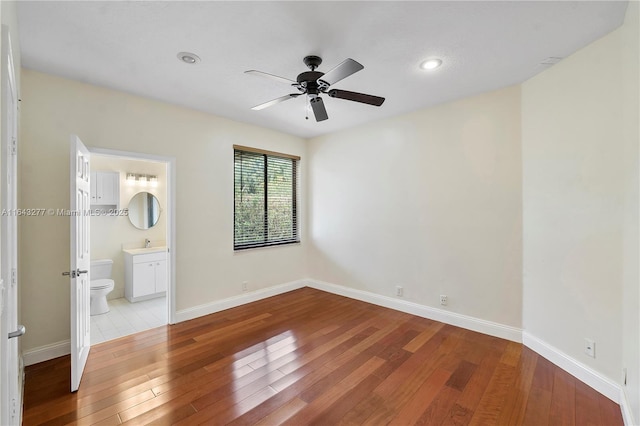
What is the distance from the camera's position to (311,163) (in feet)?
17.1

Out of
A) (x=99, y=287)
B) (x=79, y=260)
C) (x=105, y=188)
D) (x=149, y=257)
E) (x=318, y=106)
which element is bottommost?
(x=99, y=287)

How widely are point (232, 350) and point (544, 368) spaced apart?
9.33 feet

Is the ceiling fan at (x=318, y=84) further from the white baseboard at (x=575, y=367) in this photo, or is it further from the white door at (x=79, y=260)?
the white baseboard at (x=575, y=367)

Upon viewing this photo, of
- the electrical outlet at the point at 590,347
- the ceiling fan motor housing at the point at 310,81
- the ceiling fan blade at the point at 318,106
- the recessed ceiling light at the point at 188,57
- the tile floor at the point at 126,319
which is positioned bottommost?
the tile floor at the point at 126,319

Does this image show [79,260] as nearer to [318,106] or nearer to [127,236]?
[318,106]

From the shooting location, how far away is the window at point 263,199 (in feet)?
14.4

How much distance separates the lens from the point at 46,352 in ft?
8.87

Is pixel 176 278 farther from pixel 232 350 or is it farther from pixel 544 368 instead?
pixel 544 368

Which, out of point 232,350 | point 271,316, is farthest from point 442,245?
point 232,350

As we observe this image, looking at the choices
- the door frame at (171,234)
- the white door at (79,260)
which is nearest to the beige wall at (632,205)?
the white door at (79,260)

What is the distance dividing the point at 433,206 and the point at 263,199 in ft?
8.40

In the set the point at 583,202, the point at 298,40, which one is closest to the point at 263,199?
the point at 298,40

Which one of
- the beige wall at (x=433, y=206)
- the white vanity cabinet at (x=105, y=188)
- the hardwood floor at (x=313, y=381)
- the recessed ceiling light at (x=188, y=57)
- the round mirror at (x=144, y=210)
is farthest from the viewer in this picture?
the round mirror at (x=144, y=210)

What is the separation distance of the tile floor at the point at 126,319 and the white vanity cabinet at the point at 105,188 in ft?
5.06
